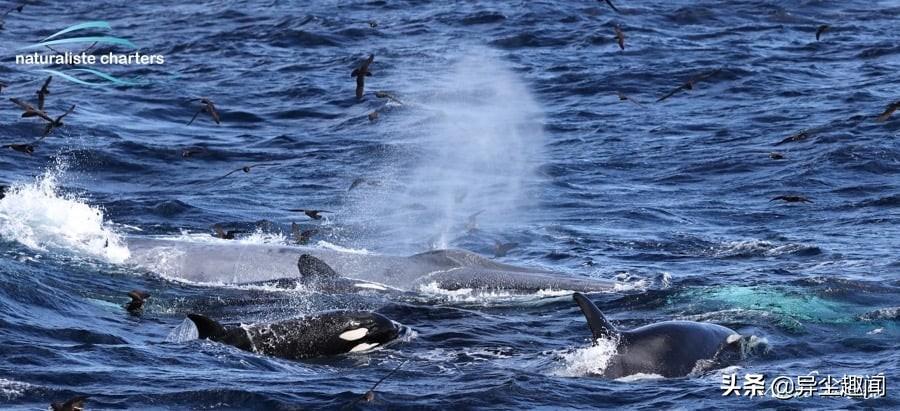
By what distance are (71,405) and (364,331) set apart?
13.0 feet

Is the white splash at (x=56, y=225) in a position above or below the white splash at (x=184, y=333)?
below

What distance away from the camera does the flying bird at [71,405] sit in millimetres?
12484

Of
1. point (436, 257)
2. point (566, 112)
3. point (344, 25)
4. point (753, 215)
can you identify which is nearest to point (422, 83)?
point (566, 112)

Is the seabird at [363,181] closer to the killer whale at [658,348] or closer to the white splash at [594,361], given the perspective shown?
the white splash at [594,361]

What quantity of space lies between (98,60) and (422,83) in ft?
37.1

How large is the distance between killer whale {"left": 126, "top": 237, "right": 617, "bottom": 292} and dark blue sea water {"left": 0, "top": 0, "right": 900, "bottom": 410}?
393mm

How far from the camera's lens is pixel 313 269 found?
1891cm

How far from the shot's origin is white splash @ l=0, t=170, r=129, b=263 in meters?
21.3

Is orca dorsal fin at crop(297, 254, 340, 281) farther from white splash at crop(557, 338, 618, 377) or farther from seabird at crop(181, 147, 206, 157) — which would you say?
seabird at crop(181, 147, 206, 157)

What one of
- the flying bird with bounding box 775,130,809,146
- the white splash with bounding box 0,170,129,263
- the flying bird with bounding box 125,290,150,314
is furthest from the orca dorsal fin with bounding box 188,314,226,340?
the flying bird with bounding box 775,130,809,146

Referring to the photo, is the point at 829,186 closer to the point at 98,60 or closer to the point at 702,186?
the point at 702,186

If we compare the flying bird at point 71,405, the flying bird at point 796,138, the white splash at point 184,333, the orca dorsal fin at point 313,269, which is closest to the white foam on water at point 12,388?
the flying bird at point 71,405

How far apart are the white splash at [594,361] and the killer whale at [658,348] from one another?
0.15 feet

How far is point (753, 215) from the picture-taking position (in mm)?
24797
